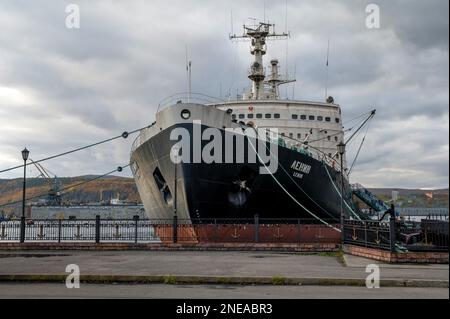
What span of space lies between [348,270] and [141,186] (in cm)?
2017

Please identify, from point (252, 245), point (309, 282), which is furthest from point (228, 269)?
point (252, 245)

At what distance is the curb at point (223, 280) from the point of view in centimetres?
1045

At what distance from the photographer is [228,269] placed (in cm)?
1276

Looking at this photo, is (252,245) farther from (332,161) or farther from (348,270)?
(332,161)

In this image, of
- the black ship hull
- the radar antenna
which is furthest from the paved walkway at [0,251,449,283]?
the radar antenna

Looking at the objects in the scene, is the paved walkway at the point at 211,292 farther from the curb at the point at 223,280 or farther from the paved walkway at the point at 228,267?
the paved walkway at the point at 228,267

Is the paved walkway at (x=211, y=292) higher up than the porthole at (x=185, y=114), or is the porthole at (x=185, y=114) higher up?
the porthole at (x=185, y=114)

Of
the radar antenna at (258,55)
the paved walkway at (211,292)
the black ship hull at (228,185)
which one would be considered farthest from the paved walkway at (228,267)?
the radar antenna at (258,55)

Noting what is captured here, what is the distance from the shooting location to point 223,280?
10.8 metres

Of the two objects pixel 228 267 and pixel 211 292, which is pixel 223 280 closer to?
pixel 211 292

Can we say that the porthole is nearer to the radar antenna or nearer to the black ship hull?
the black ship hull
